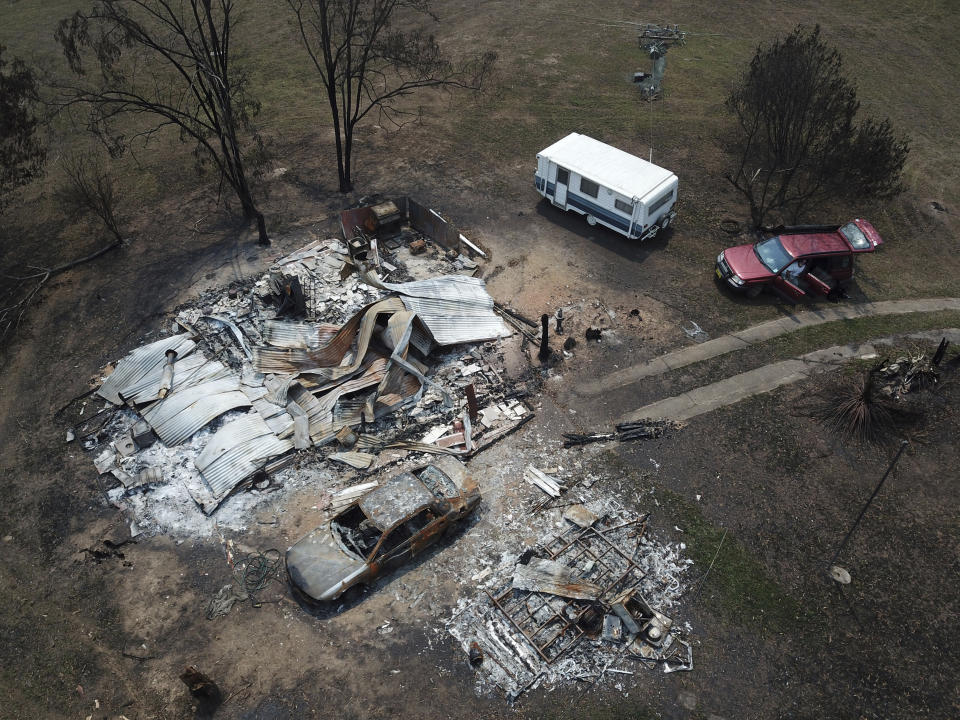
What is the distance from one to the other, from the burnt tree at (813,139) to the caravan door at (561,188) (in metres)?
7.67

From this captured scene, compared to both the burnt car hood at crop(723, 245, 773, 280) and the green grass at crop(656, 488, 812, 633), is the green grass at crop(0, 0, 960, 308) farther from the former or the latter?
the green grass at crop(656, 488, 812, 633)

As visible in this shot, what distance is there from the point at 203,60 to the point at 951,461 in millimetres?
26366

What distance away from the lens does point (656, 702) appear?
1238cm

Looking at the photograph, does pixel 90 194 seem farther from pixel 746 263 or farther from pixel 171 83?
pixel 746 263

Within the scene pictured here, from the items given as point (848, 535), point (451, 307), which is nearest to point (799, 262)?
point (848, 535)

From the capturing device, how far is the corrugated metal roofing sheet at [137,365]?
1791 cm

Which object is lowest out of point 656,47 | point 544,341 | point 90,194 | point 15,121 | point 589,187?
point 544,341

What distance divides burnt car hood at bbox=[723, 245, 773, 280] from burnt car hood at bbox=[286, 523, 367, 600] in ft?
53.3

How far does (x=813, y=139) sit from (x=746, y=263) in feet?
23.4

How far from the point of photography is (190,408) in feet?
55.7

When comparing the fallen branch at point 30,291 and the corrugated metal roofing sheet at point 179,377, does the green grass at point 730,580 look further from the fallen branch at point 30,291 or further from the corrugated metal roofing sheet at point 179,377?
the fallen branch at point 30,291

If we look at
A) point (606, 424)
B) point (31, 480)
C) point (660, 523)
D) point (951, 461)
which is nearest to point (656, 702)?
point (660, 523)

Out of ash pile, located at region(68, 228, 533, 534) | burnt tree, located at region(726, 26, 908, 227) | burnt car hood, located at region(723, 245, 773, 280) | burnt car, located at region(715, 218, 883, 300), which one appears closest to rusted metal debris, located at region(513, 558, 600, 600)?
ash pile, located at region(68, 228, 533, 534)

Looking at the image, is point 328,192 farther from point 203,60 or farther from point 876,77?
point 876,77
